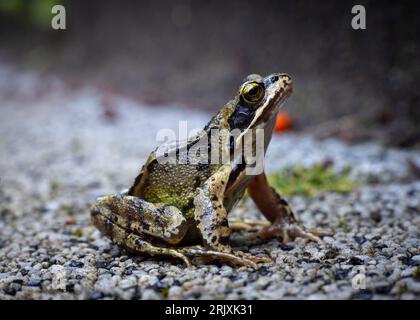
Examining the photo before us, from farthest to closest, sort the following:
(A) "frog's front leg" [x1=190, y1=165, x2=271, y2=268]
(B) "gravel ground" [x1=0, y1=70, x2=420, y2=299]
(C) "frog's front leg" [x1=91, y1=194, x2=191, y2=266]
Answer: (C) "frog's front leg" [x1=91, y1=194, x2=191, y2=266] < (A) "frog's front leg" [x1=190, y1=165, x2=271, y2=268] < (B) "gravel ground" [x1=0, y1=70, x2=420, y2=299]

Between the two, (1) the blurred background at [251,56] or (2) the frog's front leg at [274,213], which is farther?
(1) the blurred background at [251,56]

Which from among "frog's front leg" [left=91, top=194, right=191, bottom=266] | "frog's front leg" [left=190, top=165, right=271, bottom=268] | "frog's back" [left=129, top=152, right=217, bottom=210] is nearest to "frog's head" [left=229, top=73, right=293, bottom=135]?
"frog's back" [left=129, top=152, right=217, bottom=210]

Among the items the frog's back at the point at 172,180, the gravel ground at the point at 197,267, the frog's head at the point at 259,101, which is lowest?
the gravel ground at the point at 197,267

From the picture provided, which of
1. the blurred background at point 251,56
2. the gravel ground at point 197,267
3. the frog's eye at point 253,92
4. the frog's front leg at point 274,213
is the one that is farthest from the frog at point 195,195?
the blurred background at point 251,56

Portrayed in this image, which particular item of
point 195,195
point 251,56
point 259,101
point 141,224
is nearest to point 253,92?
point 259,101

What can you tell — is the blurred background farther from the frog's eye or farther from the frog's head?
the frog's eye

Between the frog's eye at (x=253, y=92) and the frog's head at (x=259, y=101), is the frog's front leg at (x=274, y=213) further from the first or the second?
the frog's eye at (x=253, y=92)
